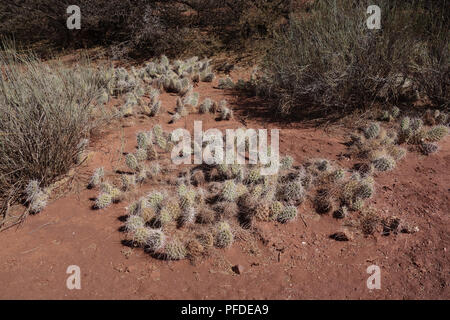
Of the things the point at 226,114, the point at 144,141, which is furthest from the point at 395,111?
the point at 144,141

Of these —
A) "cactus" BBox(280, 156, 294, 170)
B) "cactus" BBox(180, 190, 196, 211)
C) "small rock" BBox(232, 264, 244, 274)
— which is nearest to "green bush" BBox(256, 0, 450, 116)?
"cactus" BBox(280, 156, 294, 170)

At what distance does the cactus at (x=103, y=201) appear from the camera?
290cm

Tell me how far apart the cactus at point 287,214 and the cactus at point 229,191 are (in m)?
0.41

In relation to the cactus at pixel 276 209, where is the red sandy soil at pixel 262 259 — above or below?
below

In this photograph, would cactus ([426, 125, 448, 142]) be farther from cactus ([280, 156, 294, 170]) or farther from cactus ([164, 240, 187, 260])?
cactus ([164, 240, 187, 260])

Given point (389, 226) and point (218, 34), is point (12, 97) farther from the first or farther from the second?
point (218, 34)

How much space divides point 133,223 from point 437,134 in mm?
3059

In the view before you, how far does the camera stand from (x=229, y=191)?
9.32 feet

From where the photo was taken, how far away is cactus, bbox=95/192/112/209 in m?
2.90

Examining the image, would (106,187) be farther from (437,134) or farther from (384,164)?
(437,134)

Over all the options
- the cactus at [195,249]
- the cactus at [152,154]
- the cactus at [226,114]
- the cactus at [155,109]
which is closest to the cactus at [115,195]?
the cactus at [152,154]

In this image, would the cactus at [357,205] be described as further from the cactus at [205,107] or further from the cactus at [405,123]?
the cactus at [205,107]

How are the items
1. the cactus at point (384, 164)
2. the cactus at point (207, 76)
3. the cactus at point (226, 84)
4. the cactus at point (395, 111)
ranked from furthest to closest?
the cactus at point (207, 76) → the cactus at point (226, 84) → the cactus at point (395, 111) → the cactus at point (384, 164)
